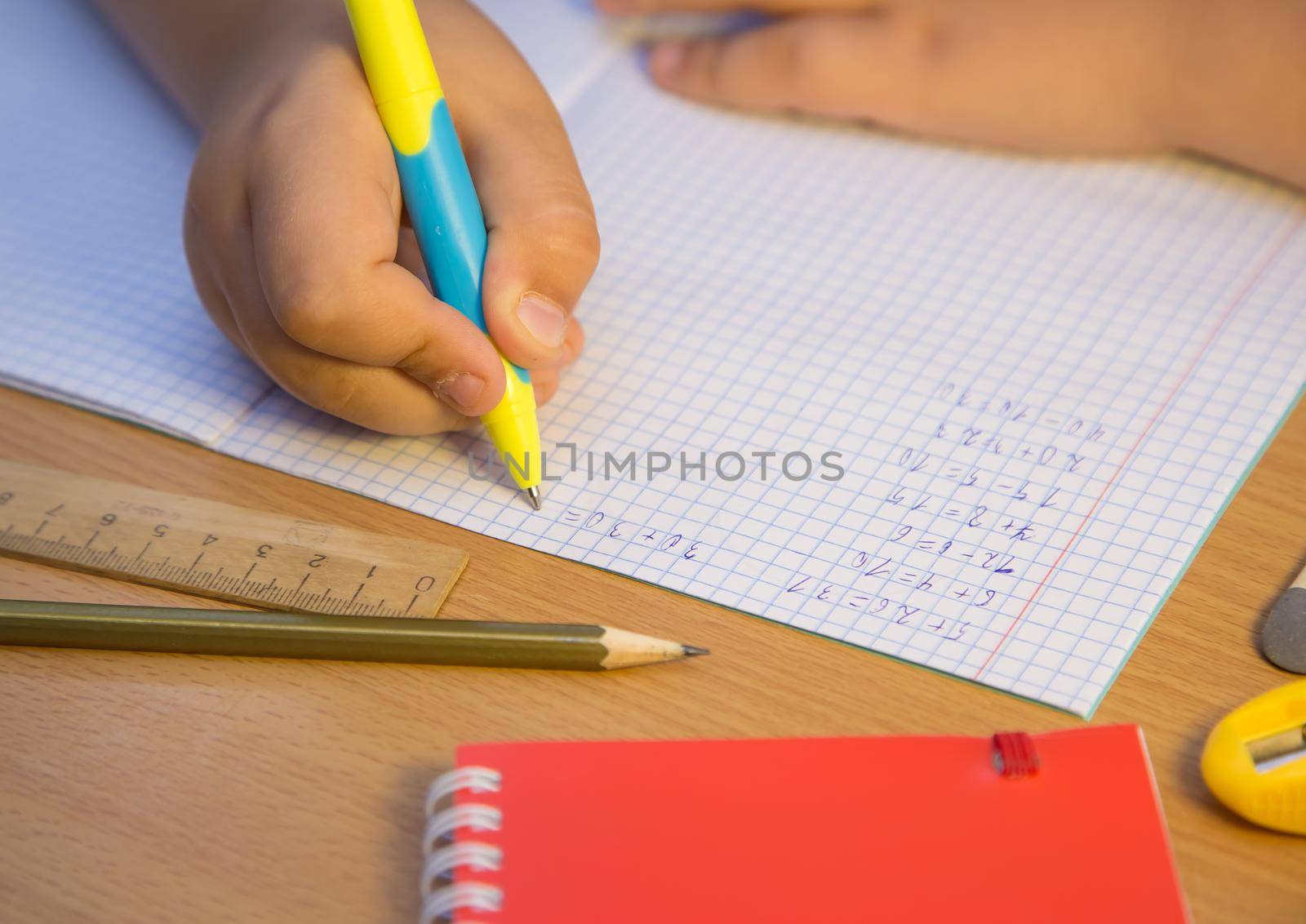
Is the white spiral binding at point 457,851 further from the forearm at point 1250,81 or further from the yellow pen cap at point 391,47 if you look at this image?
the forearm at point 1250,81

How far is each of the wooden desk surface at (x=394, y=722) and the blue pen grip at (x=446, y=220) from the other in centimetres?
12

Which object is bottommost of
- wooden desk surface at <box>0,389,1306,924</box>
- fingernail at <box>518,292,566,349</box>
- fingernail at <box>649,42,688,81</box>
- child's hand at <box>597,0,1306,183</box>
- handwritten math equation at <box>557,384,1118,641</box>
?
wooden desk surface at <box>0,389,1306,924</box>

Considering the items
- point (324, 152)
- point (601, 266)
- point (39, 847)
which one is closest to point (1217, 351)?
point (601, 266)

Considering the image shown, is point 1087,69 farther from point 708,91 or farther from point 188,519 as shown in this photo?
point 188,519

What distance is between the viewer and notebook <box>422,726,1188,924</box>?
0.42 m

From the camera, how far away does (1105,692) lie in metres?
0.49

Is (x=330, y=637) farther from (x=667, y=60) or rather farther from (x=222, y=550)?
(x=667, y=60)

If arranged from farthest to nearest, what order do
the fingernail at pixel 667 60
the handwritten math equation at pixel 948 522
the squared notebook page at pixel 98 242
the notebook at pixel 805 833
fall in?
the fingernail at pixel 667 60 → the squared notebook page at pixel 98 242 → the handwritten math equation at pixel 948 522 → the notebook at pixel 805 833

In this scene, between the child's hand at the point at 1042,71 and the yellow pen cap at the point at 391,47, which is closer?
the yellow pen cap at the point at 391,47

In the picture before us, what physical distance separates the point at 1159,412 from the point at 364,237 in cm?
39

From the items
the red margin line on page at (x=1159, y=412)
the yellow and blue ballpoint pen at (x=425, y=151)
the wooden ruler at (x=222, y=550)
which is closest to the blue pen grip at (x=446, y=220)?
the yellow and blue ballpoint pen at (x=425, y=151)

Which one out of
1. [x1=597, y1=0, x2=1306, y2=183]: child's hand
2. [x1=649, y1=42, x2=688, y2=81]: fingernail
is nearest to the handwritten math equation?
[x1=597, y1=0, x2=1306, y2=183]: child's hand

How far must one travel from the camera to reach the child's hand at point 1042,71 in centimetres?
71

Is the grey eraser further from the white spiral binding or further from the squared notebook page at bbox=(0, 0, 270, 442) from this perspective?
the squared notebook page at bbox=(0, 0, 270, 442)
